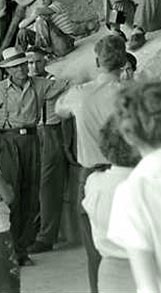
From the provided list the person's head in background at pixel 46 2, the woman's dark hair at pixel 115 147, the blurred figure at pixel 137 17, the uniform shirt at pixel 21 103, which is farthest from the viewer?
the person's head in background at pixel 46 2

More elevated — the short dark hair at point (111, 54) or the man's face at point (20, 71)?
the short dark hair at point (111, 54)

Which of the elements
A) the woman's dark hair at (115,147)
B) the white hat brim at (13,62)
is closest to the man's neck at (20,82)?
the white hat brim at (13,62)

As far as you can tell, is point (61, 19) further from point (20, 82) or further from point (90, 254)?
point (90, 254)

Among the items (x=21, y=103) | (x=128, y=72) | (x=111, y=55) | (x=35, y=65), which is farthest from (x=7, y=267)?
(x=35, y=65)

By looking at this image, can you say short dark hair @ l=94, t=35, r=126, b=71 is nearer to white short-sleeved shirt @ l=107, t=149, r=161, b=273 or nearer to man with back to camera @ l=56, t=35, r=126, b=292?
man with back to camera @ l=56, t=35, r=126, b=292

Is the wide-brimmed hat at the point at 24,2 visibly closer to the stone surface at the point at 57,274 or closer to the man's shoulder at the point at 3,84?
the man's shoulder at the point at 3,84

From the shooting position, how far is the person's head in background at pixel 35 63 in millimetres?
7117

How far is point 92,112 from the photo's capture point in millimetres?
4727

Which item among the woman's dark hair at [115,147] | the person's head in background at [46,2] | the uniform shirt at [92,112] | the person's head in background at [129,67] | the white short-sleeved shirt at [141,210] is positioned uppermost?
the white short-sleeved shirt at [141,210]

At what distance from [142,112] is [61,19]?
589cm

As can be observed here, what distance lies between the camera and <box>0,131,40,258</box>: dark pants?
6.52m

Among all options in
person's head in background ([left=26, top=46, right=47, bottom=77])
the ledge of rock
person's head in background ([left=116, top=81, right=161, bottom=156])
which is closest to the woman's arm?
person's head in background ([left=116, top=81, right=161, bottom=156])

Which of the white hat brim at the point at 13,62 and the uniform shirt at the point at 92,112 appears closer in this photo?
the uniform shirt at the point at 92,112

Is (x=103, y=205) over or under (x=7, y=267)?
over
